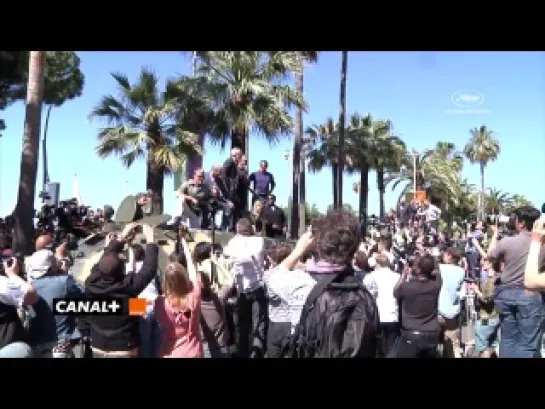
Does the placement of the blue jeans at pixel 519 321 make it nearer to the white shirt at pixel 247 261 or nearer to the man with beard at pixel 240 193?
the white shirt at pixel 247 261

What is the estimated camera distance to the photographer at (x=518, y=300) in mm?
5996

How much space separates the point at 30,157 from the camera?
12.4m

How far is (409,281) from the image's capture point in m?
6.23

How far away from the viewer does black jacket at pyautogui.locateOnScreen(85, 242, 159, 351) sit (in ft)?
17.0

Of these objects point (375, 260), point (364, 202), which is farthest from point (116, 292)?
point (364, 202)

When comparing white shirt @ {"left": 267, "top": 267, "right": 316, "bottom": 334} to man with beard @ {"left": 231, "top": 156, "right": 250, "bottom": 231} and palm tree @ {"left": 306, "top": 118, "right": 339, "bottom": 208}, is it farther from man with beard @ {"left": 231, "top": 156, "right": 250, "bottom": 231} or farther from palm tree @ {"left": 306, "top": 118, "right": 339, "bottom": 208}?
palm tree @ {"left": 306, "top": 118, "right": 339, "bottom": 208}

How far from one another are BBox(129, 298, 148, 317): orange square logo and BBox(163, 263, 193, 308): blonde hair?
0.34 m

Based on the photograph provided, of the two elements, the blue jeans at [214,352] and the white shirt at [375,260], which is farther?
the white shirt at [375,260]

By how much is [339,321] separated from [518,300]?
3.15m

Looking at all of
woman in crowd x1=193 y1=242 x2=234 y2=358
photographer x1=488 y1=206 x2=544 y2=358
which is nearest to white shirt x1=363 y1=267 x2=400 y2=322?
photographer x1=488 y1=206 x2=544 y2=358

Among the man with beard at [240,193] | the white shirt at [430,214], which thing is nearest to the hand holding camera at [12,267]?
the man with beard at [240,193]

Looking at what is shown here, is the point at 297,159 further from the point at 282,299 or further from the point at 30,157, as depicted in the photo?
the point at 282,299
